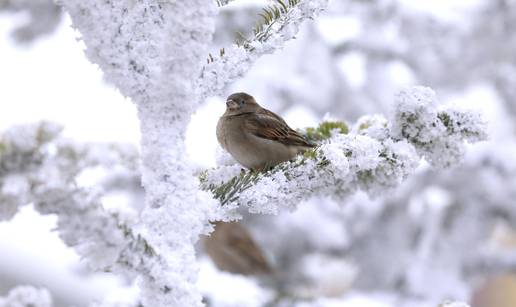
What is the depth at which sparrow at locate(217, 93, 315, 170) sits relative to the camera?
2.57m

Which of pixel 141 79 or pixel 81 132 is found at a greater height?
→ pixel 81 132

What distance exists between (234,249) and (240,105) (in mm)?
2290

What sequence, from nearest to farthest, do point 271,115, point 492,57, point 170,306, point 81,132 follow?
1. point 170,306
2. point 271,115
3. point 81,132
4. point 492,57

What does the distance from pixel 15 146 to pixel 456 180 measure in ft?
19.4

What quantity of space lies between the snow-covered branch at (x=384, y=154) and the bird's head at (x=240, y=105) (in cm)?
128

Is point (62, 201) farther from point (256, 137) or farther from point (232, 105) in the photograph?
point (232, 105)

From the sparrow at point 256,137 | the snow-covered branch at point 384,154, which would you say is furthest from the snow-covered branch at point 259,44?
the sparrow at point 256,137

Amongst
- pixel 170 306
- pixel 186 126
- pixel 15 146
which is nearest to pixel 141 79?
pixel 186 126

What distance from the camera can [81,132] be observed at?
6.03m

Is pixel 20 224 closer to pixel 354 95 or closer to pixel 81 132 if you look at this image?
pixel 81 132

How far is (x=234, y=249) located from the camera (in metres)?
5.31

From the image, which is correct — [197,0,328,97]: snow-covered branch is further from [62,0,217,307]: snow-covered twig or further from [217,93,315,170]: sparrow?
[217,93,315,170]: sparrow

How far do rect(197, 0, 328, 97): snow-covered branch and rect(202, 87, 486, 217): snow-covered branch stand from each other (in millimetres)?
241

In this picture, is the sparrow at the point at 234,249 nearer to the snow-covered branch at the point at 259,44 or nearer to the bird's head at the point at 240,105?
the bird's head at the point at 240,105
